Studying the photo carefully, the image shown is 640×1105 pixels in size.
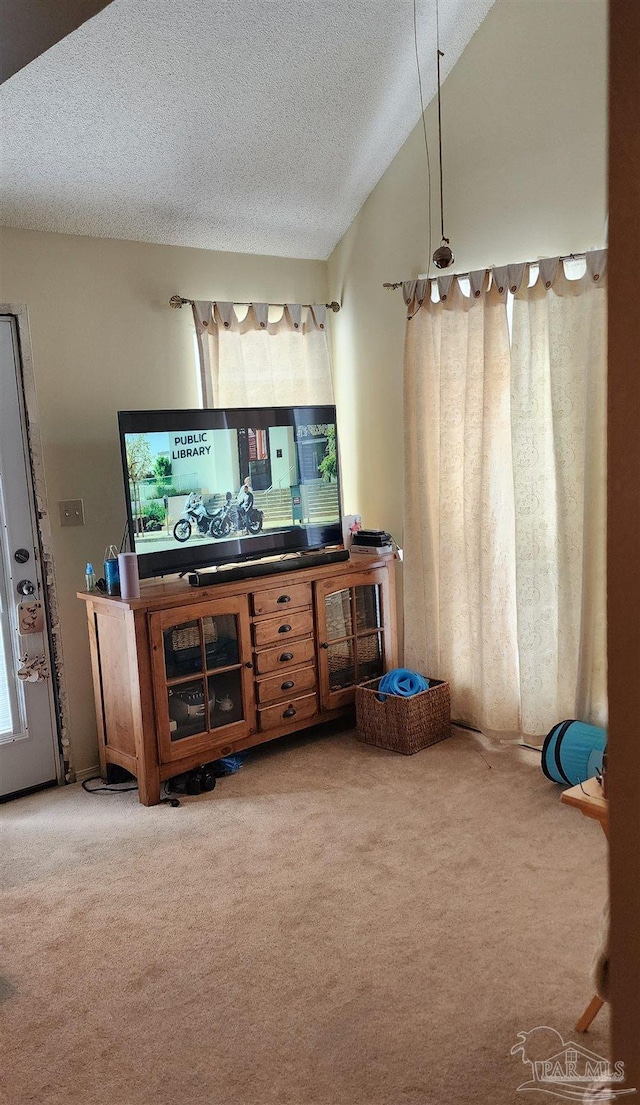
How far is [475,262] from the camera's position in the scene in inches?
155

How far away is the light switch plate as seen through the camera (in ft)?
12.5

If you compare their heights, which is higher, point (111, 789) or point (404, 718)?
point (404, 718)

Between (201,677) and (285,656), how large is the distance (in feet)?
1.51

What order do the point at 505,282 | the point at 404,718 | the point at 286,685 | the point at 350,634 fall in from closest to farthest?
the point at 505,282, the point at 404,718, the point at 286,685, the point at 350,634

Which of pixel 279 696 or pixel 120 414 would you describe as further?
pixel 279 696

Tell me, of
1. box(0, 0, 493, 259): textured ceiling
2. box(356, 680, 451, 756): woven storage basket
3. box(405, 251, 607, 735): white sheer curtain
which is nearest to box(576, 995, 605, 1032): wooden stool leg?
box(405, 251, 607, 735): white sheer curtain

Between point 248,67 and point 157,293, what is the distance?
3.52 feet

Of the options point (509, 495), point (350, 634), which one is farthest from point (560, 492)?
point (350, 634)

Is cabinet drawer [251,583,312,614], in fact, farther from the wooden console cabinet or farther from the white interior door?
the white interior door

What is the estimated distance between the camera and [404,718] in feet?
12.9

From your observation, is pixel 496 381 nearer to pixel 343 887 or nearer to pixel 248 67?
pixel 248 67

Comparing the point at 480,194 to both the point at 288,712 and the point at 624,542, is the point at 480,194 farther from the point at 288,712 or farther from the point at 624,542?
the point at 624,542

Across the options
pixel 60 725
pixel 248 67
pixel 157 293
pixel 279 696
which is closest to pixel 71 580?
pixel 60 725

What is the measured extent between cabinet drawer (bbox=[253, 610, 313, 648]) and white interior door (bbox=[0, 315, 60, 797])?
3.01ft
